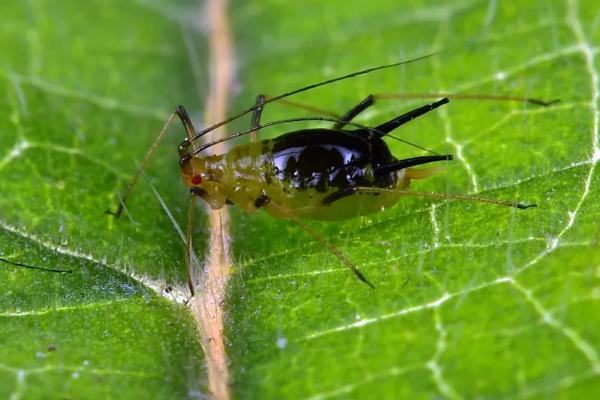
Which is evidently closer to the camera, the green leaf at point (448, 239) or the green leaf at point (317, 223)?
the green leaf at point (448, 239)

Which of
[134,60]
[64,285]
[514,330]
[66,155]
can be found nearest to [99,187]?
[66,155]

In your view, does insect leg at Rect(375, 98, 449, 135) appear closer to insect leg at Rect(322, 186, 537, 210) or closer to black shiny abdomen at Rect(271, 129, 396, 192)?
black shiny abdomen at Rect(271, 129, 396, 192)

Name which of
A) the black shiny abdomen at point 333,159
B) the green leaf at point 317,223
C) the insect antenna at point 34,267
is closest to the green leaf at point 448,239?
the green leaf at point 317,223

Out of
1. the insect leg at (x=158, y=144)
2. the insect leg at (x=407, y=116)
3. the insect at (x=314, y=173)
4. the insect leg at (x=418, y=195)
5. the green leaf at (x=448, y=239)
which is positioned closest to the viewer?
the green leaf at (x=448, y=239)

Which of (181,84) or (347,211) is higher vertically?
(181,84)

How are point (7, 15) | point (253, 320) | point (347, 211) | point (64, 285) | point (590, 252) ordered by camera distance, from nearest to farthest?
point (590, 252)
point (253, 320)
point (64, 285)
point (347, 211)
point (7, 15)

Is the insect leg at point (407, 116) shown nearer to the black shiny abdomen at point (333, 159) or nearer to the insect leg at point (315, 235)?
the black shiny abdomen at point (333, 159)

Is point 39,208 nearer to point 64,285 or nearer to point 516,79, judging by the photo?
point 64,285
